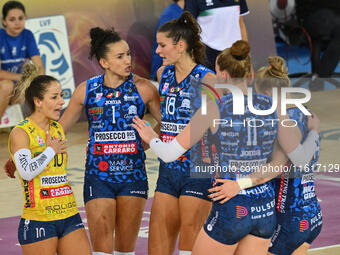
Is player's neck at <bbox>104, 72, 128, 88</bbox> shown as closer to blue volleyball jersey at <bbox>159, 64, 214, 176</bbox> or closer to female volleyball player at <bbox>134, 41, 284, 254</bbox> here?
blue volleyball jersey at <bbox>159, 64, 214, 176</bbox>

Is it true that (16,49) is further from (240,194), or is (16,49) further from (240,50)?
(240,194)

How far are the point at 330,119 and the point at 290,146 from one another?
8.40 metres

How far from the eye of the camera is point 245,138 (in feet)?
15.8

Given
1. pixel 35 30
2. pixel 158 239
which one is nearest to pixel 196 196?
pixel 158 239

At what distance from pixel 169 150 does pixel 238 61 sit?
2.50 ft

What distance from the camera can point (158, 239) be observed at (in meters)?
5.77

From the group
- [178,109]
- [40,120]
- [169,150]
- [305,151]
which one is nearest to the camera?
[305,151]

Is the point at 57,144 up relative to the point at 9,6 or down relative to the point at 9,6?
down

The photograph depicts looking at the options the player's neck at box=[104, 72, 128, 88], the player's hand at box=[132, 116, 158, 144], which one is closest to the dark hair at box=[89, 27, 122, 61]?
the player's neck at box=[104, 72, 128, 88]

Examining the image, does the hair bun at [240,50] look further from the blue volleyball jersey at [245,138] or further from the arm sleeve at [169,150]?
the arm sleeve at [169,150]

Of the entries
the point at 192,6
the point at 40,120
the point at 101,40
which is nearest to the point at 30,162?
the point at 40,120

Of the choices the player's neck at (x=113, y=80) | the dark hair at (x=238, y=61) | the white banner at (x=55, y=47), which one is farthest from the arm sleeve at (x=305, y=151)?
the white banner at (x=55, y=47)

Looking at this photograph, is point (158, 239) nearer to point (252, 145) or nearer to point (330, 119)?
point (252, 145)

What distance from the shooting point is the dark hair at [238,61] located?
5047mm
